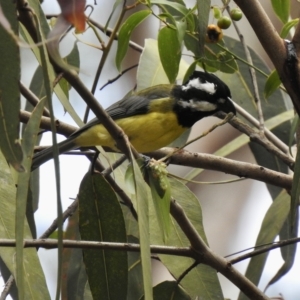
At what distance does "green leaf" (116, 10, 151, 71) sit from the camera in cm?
122

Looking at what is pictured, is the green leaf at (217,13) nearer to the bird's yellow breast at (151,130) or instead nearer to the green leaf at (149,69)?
the green leaf at (149,69)

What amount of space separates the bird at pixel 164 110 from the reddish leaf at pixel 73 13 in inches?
39.4

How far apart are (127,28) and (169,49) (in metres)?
0.11

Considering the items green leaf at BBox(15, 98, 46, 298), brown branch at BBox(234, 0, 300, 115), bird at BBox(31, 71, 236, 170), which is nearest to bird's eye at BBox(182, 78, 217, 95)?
bird at BBox(31, 71, 236, 170)

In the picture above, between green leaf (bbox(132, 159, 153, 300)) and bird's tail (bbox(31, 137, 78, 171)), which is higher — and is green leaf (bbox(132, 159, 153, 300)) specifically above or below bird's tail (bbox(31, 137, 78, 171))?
below

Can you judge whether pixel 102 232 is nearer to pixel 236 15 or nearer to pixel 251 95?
pixel 236 15

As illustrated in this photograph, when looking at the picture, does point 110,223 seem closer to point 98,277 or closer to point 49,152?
point 98,277

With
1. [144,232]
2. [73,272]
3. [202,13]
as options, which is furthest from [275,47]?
[73,272]

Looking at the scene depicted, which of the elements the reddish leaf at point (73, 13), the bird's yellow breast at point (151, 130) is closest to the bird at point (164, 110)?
the bird's yellow breast at point (151, 130)

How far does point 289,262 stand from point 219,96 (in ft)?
1.61

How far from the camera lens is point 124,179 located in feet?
3.64

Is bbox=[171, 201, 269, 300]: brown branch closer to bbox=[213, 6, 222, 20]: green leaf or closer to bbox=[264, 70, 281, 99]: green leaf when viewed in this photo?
bbox=[264, 70, 281, 99]: green leaf

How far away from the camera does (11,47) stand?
2.60ft

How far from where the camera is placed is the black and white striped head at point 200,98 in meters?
1.80
